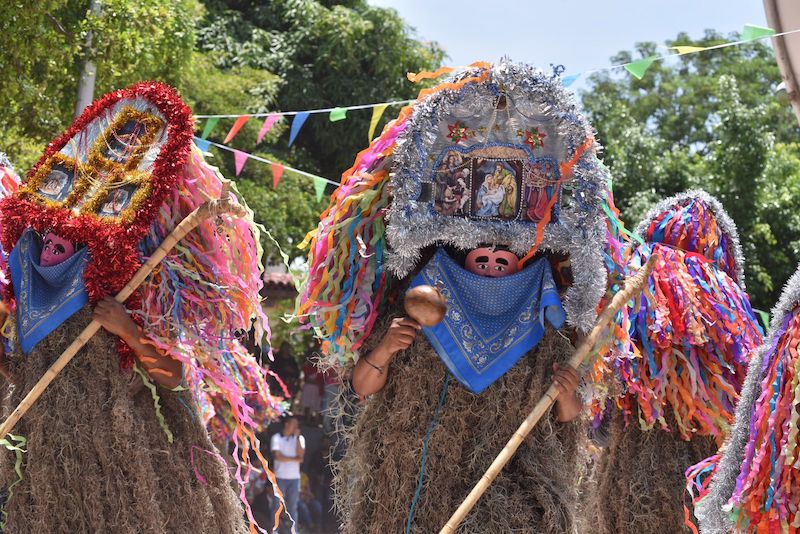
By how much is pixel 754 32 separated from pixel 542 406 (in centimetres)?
197

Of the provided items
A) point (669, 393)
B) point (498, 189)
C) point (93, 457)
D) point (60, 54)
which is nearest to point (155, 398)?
point (93, 457)

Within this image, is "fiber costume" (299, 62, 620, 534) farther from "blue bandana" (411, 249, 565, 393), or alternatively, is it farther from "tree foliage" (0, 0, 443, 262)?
"tree foliage" (0, 0, 443, 262)

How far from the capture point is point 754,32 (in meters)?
5.29

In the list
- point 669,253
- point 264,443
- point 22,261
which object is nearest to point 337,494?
point 22,261

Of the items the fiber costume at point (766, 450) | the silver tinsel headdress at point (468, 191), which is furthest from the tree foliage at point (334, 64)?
the fiber costume at point (766, 450)

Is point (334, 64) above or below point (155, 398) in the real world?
above

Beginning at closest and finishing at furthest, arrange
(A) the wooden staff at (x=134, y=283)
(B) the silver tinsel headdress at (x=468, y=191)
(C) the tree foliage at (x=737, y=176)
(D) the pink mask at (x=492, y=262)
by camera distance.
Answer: (B) the silver tinsel headdress at (x=468, y=191) → (D) the pink mask at (x=492, y=262) → (A) the wooden staff at (x=134, y=283) → (C) the tree foliage at (x=737, y=176)

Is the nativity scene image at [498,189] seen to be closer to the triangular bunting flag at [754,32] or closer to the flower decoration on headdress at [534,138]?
the flower decoration on headdress at [534,138]

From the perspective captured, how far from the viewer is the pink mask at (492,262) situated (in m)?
4.99

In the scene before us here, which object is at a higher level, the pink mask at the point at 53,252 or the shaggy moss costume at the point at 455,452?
the pink mask at the point at 53,252

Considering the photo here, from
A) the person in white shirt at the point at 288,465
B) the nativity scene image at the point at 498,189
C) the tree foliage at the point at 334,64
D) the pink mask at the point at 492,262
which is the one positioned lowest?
the person in white shirt at the point at 288,465

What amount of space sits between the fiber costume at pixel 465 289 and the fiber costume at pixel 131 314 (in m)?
0.86

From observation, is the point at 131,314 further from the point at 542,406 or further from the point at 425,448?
the point at 542,406

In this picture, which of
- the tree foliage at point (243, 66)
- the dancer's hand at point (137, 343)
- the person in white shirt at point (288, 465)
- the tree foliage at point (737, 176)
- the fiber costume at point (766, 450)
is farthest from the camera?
the tree foliage at point (737, 176)
